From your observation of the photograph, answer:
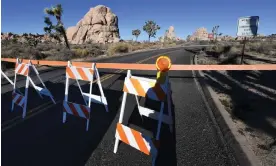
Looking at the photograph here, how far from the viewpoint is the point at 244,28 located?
1416 cm

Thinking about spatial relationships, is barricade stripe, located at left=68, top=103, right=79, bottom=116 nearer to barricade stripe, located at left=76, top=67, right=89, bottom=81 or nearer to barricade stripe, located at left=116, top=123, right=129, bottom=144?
barricade stripe, located at left=76, top=67, right=89, bottom=81

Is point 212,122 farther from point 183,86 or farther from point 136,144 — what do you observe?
point 183,86

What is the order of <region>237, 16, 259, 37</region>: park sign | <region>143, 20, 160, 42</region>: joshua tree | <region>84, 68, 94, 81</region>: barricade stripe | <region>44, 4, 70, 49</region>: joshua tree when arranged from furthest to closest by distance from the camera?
<region>143, 20, 160, 42</region>: joshua tree, <region>44, 4, 70, 49</region>: joshua tree, <region>237, 16, 259, 37</region>: park sign, <region>84, 68, 94, 81</region>: barricade stripe

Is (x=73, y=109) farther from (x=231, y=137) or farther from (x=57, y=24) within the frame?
(x=57, y=24)

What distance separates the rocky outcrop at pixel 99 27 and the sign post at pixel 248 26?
12420 cm

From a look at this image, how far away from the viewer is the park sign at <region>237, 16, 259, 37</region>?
1359cm

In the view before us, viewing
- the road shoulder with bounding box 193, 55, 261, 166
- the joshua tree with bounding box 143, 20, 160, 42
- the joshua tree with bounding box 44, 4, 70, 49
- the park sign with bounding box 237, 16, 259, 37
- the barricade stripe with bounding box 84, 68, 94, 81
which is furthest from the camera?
the joshua tree with bounding box 143, 20, 160, 42

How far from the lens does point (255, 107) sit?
22.9ft

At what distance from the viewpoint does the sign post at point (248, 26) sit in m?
13.6

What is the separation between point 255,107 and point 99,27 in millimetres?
136034

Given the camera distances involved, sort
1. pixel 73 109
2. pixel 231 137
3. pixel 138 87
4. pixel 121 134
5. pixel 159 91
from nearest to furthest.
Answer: pixel 159 91 → pixel 138 87 → pixel 121 134 → pixel 231 137 → pixel 73 109

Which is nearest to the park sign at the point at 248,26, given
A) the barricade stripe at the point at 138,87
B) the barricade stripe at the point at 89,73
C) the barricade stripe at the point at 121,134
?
the barricade stripe at the point at 89,73

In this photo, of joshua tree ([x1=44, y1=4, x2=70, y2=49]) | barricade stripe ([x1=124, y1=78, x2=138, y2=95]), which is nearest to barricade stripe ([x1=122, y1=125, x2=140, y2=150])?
barricade stripe ([x1=124, y1=78, x2=138, y2=95])

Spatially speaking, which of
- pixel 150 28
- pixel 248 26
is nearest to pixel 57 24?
pixel 248 26
